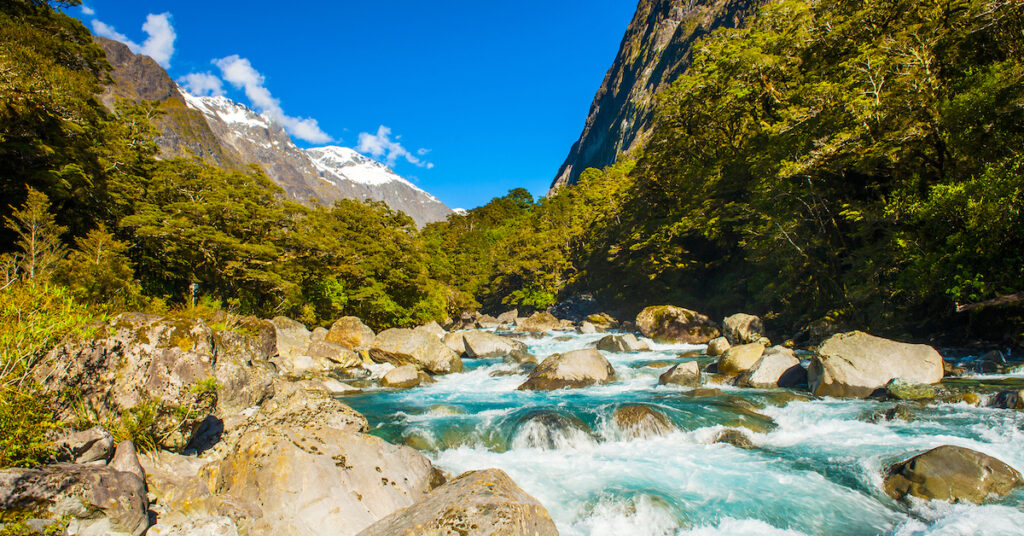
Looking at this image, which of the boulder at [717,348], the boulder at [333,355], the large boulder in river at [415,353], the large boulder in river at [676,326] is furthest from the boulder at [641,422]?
the large boulder in river at [676,326]

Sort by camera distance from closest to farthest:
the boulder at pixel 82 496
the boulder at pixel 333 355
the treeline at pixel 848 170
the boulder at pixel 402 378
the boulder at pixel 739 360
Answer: the boulder at pixel 82 496 → the treeline at pixel 848 170 → the boulder at pixel 739 360 → the boulder at pixel 402 378 → the boulder at pixel 333 355

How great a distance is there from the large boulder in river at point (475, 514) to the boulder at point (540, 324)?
1109 inches

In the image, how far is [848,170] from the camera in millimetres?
15656

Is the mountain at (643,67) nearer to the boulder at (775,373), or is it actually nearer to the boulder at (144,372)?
the boulder at (775,373)

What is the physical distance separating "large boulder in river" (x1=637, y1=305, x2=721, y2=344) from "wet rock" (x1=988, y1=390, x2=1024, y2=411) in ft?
42.4

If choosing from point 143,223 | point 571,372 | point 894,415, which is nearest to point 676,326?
point 571,372

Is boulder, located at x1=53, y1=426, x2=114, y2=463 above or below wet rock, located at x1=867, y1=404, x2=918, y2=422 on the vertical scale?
above

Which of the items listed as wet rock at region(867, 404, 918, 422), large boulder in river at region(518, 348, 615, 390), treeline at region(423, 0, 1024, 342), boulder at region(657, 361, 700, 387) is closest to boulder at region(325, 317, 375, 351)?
large boulder in river at region(518, 348, 615, 390)

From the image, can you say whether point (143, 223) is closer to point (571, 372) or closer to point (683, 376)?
point (571, 372)

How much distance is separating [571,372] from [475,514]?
9.36m

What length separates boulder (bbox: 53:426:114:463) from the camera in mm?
4007

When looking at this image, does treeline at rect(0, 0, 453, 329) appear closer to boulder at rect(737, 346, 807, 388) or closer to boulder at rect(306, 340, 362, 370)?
boulder at rect(306, 340, 362, 370)

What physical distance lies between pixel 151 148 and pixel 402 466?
21.5 meters

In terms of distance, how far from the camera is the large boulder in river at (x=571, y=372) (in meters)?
12.7
